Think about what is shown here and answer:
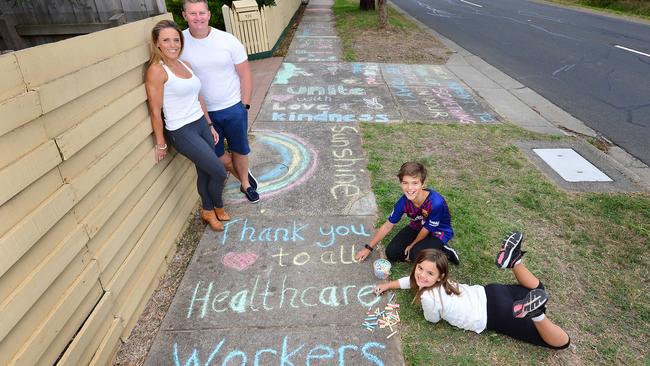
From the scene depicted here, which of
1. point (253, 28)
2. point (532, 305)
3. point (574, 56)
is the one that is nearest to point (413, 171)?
point (532, 305)

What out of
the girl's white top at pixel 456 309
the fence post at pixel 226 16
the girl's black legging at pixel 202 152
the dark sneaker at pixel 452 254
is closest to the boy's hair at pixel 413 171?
the dark sneaker at pixel 452 254

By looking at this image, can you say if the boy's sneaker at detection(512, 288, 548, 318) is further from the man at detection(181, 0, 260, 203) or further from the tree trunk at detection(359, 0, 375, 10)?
Answer: the tree trunk at detection(359, 0, 375, 10)

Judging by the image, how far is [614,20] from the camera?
1828cm

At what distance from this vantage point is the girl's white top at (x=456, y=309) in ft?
9.02

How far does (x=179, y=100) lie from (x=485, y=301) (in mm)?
2774

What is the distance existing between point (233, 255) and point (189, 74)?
1581 millimetres

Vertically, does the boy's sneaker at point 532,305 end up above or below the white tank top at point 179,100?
below

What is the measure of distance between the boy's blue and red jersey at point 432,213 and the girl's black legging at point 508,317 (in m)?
0.59

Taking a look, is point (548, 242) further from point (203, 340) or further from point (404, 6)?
point (404, 6)

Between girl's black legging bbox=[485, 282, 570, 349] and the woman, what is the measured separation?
2.43 meters

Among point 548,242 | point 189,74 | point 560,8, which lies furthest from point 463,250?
point 560,8

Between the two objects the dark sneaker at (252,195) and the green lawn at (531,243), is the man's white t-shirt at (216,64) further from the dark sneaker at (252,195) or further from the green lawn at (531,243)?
the green lawn at (531,243)

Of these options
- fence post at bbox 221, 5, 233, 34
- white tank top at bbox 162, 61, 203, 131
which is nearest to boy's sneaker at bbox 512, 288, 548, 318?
white tank top at bbox 162, 61, 203, 131

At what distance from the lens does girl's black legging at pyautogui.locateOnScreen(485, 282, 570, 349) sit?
2.67 metres
